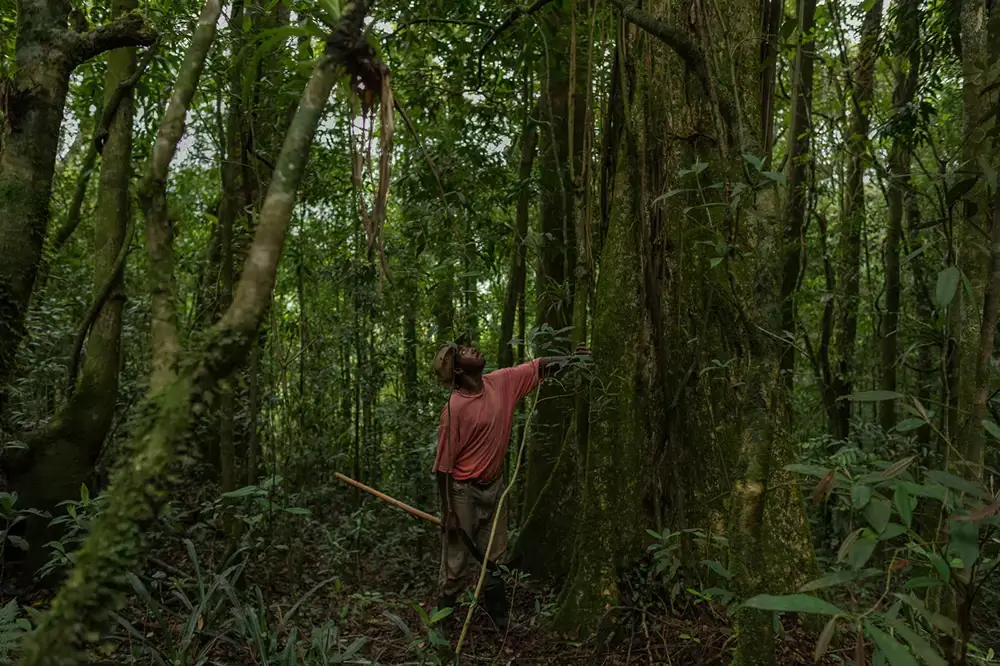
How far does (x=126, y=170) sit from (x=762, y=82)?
159 inches

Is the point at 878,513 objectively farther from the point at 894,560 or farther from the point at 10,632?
the point at 10,632

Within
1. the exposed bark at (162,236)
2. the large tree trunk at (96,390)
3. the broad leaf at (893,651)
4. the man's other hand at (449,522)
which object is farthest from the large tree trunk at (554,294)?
the broad leaf at (893,651)

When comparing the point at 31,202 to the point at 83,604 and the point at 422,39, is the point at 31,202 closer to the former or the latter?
the point at 83,604

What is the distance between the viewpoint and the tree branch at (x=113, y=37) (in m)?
3.17

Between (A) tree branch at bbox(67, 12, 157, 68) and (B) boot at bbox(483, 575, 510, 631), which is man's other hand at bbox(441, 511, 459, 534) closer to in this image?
(B) boot at bbox(483, 575, 510, 631)

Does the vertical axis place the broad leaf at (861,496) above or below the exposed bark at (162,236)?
below

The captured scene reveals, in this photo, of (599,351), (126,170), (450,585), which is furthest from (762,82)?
(126,170)

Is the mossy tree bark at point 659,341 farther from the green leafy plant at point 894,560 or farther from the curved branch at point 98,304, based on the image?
the curved branch at point 98,304

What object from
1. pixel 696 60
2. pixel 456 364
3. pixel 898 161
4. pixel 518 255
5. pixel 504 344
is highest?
pixel 898 161

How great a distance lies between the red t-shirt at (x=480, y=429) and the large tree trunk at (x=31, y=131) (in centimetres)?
250

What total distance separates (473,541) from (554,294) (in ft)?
6.51

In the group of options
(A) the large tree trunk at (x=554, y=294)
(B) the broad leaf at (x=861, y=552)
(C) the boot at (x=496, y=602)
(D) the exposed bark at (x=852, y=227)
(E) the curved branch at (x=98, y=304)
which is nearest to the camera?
(B) the broad leaf at (x=861, y=552)

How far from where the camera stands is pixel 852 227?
821 centimetres

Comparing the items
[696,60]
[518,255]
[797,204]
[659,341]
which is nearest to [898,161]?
[797,204]
